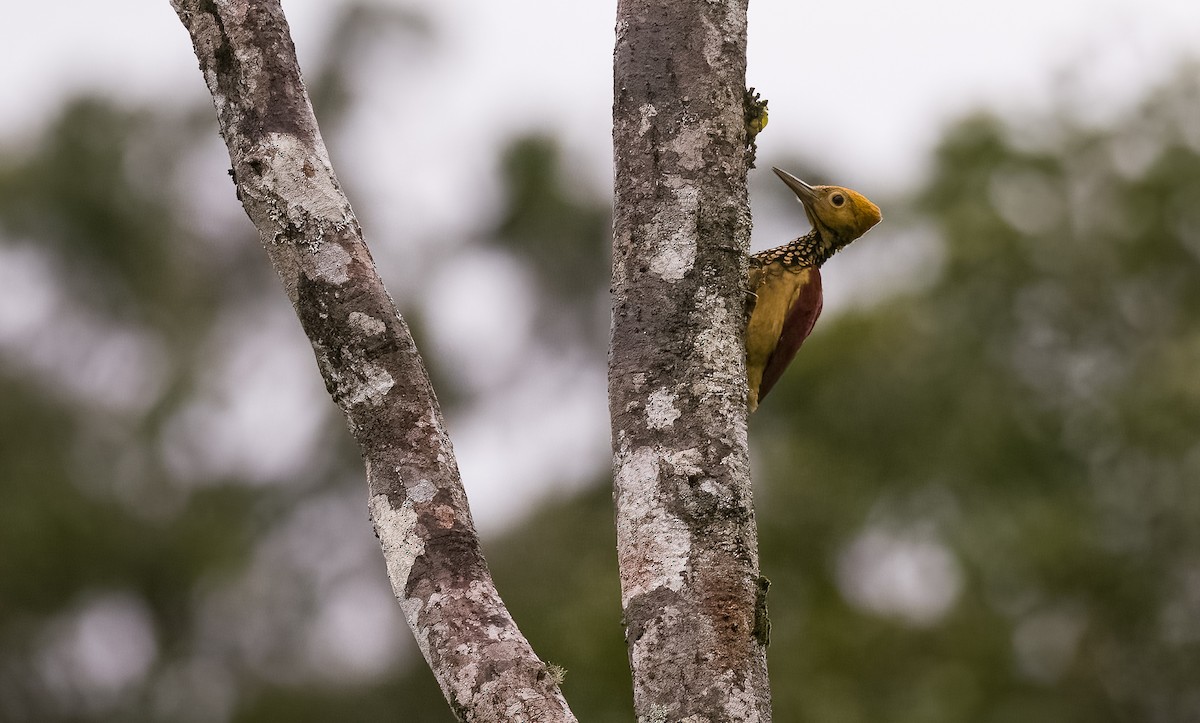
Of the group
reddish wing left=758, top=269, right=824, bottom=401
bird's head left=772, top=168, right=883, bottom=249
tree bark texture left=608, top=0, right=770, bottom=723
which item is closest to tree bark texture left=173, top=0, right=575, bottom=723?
tree bark texture left=608, top=0, right=770, bottom=723

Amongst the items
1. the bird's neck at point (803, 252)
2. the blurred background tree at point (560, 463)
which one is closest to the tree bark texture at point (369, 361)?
Answer: the bird's neck at point (803, 252)

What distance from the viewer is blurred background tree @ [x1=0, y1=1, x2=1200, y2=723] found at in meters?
19.0

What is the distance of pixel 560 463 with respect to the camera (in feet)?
60.8

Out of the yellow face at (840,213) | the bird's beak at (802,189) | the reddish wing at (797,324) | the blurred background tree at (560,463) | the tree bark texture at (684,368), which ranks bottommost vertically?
the tree bark texture at (684,368)

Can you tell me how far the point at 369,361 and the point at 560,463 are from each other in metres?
15.6

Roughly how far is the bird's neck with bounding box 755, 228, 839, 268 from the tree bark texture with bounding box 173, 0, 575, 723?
3.05m

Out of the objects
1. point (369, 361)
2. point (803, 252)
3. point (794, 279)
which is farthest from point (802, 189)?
point (369, 361)

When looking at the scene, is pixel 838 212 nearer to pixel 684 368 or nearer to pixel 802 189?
pixel 802 189

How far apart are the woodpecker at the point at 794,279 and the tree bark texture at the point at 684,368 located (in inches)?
97.4

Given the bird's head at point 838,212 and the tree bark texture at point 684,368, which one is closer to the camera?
the tree bark texture at point 684,368

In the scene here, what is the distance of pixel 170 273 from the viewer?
21359 millimetres

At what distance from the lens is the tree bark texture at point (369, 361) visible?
275cm

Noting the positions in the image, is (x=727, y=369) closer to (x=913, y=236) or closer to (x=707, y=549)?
(x=707, y=549)

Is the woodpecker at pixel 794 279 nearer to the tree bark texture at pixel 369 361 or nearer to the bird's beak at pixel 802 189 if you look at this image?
the bird's beak at pixel 802 189
